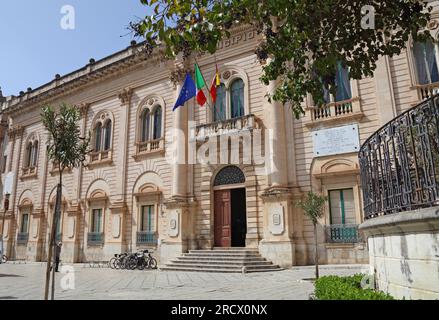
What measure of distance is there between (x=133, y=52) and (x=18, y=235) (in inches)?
604

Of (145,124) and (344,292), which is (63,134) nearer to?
(344,292)

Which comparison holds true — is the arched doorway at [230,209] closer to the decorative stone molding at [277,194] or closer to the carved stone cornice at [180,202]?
the carved stone cornice at [180,202]

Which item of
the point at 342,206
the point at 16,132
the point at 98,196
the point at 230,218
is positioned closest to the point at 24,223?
the point at 16,132

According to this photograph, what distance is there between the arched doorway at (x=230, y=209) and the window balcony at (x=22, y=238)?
15.5 metres

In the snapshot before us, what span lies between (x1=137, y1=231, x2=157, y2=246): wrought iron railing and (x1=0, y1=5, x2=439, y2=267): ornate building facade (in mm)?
51

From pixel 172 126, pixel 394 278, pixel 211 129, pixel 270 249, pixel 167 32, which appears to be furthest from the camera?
pixel 172 126

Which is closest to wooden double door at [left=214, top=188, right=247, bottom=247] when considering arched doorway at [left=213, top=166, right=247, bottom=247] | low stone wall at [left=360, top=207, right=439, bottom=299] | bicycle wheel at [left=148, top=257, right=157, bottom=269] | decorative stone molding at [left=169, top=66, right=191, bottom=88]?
arched doorway at [left=213, top=166, right=247, bottom=247]

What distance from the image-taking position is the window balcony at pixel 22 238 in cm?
2503

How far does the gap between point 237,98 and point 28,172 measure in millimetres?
17475

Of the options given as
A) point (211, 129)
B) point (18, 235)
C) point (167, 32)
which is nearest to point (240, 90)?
point (211, 129)

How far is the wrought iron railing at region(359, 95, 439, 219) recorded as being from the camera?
3.99 meters

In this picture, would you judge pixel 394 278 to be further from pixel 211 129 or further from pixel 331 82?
pixel 211 129

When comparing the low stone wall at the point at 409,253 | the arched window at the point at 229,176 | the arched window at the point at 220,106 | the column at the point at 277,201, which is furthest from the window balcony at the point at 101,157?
the low stone wall at the point at 409,253

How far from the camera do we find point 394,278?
4293mm
